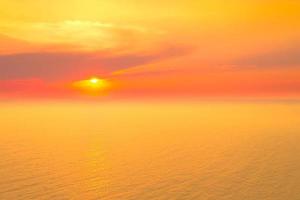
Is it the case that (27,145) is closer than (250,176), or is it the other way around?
(250,176)

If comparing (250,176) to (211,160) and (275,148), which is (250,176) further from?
(275,148)

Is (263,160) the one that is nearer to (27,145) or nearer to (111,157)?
(111,157)

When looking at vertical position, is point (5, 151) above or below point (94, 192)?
above

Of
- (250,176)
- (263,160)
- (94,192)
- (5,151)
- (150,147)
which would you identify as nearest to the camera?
(94,192)

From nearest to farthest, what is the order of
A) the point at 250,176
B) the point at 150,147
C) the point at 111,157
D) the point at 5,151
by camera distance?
the point at 250,176, the point at 111,157, the point at 5,151, the point at 150,147

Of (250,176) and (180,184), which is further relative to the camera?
(250,176)

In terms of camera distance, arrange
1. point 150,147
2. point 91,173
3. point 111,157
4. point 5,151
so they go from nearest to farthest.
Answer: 1. point 91,173
2. point 111,157
3. point 5,151
4. point 150,147

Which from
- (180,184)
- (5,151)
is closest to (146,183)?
(180,184)

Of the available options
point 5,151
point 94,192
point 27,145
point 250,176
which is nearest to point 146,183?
point 94,192

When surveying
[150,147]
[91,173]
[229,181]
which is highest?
[150,147]
